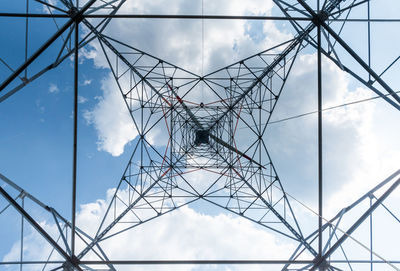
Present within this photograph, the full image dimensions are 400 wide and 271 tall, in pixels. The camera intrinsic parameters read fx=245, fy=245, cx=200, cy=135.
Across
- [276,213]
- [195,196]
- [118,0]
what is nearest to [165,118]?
[195,196]

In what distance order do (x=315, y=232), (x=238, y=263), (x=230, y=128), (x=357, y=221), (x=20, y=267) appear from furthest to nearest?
1. (x=230, y=128)
2. (x=315, y=232)
3. (x=20, y=267)
4. (x=238, y=263)
5. (x=357, y=221)

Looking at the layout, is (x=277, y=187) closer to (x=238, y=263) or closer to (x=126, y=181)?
(x=238, y=263)

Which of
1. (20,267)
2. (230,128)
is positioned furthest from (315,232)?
(20,267)

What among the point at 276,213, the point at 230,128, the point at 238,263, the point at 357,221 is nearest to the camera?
the point at 357,221

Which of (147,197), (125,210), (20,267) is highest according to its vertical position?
(147,197)

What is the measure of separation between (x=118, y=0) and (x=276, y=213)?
35.5 feet

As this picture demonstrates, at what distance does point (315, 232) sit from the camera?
31.1 ft

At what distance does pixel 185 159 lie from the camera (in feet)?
50.8

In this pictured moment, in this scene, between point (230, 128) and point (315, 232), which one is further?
point (230, 128)

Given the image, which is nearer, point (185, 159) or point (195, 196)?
point (195, 196)

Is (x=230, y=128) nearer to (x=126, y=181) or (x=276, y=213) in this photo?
(x=276, y=213)

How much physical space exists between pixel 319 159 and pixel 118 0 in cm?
886

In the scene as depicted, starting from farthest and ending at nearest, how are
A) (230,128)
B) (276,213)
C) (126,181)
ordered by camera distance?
(230,128) → (126,181) → (276,213)

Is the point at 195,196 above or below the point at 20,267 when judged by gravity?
above
